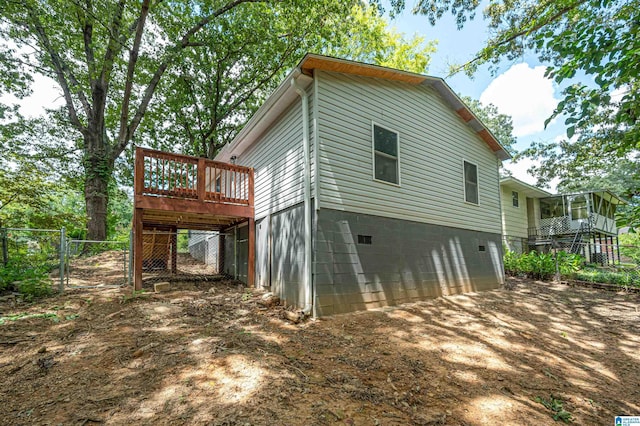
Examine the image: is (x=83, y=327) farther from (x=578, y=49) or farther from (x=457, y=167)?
(x=457, y=167)

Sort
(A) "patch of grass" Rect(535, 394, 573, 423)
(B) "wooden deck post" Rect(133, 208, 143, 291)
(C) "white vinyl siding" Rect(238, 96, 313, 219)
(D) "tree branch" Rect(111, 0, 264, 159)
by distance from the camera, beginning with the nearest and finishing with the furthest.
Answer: (A) "patch of grass" Rect(535, 394, 573, 423), (C) "white vinyl siding" Rect(238, 96, 313, 219), (B) "wooden deck post" Rect(133, 208, 143, 291), (D) "tree branch" Rect(111, 0, 264, 159)

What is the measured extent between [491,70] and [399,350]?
30.3 feet

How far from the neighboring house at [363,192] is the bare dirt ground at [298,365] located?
2.64 ft

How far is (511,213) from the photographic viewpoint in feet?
48.5

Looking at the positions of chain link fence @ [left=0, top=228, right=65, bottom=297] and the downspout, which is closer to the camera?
the downspout

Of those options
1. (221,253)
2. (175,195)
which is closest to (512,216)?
(221,253)

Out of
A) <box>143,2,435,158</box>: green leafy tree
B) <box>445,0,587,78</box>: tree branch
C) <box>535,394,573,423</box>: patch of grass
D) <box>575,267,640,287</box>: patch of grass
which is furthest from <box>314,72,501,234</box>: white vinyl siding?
<box>143,2,435,158</box>: green leafy tree

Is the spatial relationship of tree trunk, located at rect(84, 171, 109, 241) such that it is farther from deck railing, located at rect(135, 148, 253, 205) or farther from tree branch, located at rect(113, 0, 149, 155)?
deck railing, located at rect(135, 148, 253, 205)

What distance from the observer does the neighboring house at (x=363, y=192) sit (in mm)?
5434

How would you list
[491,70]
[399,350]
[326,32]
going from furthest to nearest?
1. [326,32]
2. [491,70]
3. [399,350]

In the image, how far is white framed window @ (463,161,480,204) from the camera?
8.55 metres

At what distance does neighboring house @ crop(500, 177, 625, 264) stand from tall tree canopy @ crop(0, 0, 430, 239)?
12457 mm

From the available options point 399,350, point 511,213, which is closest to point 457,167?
point 399,350

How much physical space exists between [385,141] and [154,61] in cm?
1060
